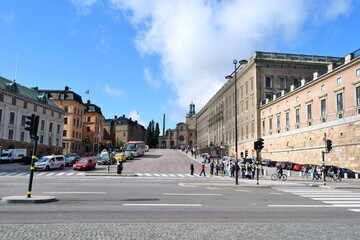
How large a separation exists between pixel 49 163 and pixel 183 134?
137m

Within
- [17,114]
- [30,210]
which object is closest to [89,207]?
[30,210]

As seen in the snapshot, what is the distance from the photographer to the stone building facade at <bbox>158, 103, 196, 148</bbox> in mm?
170375

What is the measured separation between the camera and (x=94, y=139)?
104375mm

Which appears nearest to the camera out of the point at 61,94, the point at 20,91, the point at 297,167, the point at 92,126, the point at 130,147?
the point at 297,167

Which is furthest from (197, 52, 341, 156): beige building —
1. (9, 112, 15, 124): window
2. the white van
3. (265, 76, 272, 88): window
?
(9, 112, 15, 124): window

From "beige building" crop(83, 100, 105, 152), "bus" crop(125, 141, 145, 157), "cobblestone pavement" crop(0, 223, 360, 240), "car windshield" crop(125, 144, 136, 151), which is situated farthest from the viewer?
"beige building" crop(83, 100, 105, 152)

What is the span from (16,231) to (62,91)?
89.1 m

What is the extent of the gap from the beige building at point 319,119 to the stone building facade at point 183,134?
359ft

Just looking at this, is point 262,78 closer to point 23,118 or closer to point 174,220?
point 23,118

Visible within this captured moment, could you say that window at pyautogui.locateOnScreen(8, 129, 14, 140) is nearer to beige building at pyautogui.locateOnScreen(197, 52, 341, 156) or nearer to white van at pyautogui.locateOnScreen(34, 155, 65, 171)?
white van at pyautogui.locateOnScreen(34, 155, 65, 171)

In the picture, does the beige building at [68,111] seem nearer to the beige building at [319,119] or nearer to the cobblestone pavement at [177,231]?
the beige building at [319,119]

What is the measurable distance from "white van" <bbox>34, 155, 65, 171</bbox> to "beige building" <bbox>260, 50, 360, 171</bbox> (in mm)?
35637

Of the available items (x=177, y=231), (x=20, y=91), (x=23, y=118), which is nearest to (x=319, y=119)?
(x=177, y=231)

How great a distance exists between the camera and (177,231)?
25.0 ft
